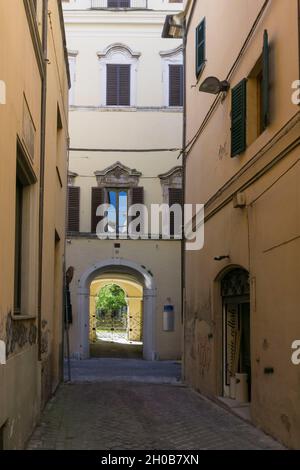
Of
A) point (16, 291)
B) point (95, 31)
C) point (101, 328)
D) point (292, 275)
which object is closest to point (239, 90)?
point (292, 275)

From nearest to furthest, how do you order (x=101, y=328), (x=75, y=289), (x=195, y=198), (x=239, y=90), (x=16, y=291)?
(x=16, y=291) < (x=239, y=90) < (x=195, y=198) < (x=75, y=289) < (x=101, y=328)

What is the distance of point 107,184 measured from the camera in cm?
2309

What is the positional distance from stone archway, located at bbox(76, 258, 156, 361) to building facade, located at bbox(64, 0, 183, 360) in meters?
0.03

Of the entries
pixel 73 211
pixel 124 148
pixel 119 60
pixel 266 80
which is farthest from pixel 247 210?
pixel 119 60

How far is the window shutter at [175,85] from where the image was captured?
77.3 feet

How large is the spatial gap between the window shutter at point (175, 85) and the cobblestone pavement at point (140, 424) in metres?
13.0

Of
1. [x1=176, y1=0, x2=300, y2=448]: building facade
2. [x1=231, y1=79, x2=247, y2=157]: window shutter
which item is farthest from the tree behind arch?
[x1=231, y1=79, x2=247, y2=157]: window shutter

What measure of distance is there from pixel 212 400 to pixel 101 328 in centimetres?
2461

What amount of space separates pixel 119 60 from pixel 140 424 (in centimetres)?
1712

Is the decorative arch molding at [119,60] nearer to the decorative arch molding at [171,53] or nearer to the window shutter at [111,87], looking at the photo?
the window shutter at [111,87]

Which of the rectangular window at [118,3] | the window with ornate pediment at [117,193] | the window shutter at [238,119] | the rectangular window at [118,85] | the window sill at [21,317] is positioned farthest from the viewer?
the rectangular window at [118,3]

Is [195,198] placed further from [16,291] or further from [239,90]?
[16,291]

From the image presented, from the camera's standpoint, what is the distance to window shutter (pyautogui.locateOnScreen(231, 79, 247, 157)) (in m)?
10.2

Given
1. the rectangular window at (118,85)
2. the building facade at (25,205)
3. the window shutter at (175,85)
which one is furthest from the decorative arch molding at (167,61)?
the building facade at (25,205)
